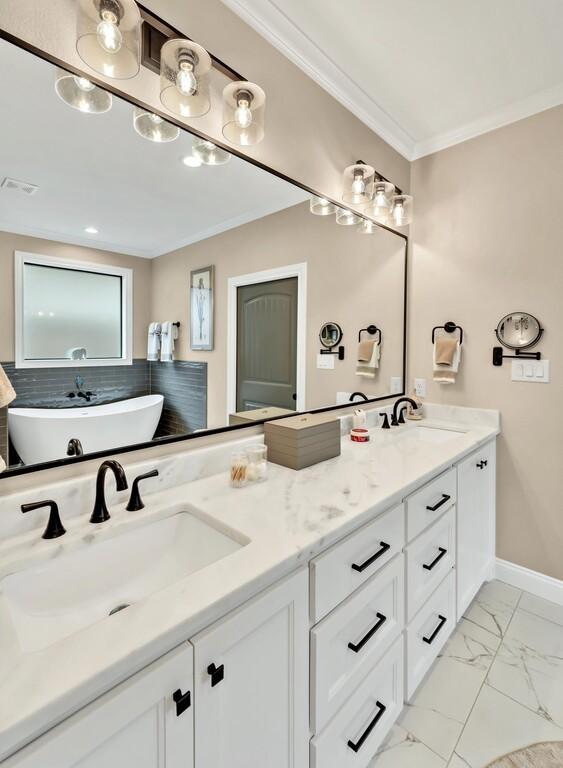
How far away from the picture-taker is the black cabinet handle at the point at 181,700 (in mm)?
633

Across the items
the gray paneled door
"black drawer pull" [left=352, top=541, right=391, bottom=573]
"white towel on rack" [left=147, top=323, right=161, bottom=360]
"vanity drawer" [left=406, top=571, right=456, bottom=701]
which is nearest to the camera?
"black drawer pull" [left=352, top=541, right=391, bottom=573]

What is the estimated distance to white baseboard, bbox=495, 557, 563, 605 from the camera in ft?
6.57

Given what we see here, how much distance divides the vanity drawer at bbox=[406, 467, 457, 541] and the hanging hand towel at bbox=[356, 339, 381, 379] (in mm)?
773

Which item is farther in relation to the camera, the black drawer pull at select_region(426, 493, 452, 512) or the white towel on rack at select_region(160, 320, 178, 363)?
the black drawer pull at select_region(426, 493, 452, 512)

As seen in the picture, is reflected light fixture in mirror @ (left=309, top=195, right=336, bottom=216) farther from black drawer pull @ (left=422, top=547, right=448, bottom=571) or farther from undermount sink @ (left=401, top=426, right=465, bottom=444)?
black drawer pull @ (left=422, top=547, right=448, bottom=571)

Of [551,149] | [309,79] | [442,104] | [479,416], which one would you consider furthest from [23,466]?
[551,149]

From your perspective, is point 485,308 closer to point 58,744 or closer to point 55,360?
point 55,360

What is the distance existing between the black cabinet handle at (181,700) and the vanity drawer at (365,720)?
50cm

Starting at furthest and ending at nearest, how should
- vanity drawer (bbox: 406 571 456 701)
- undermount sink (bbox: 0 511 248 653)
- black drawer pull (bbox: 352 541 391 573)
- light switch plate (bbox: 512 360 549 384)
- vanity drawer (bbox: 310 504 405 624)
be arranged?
light switch plate (bbox: 512 360 549 384)
vanity drawer (bbox: 406 571 456 701)
black drawer pull (bbox: 352 541 391 573)
vanity drawer (bbox: 310 504 405 624)
undermount sink (bbox: 0 511 248 653)

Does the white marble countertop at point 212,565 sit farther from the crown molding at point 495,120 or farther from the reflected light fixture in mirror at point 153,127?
the crown molding at point 495,120

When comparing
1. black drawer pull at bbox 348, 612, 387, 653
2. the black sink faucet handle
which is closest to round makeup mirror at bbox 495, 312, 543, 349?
black drawer pull at bbox 348, 612, 387, 653

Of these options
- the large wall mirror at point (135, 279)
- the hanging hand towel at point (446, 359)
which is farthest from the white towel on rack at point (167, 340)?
the hanging hand towel at point (446, 359)

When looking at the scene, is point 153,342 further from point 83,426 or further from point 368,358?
point 368,358

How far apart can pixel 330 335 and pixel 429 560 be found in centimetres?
112
